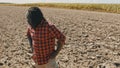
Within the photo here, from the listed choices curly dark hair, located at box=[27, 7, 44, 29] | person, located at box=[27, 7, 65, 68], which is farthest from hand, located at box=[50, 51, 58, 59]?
curly dark hair, located at box=[27, 7, 44, 29]

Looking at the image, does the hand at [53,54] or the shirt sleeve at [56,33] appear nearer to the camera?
the shirt sleeve at [56,33]

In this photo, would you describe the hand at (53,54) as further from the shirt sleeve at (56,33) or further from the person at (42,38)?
the shirt sleeve at (56,33)

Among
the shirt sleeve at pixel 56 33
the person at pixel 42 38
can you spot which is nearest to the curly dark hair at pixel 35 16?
the person at pixel 42 38

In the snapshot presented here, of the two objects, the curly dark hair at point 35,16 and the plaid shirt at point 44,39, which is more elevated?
the curly dark hair at point 35,16

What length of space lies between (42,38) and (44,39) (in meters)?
0.04

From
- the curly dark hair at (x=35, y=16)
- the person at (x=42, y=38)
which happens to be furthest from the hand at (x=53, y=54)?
the curly dark hair at (x=35, y=16)

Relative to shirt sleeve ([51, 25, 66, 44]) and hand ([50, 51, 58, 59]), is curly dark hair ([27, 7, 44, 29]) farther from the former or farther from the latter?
hand ([50, 51, 58, 59])

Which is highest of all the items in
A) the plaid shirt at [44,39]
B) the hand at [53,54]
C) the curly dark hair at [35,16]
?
the curly dark hair at [35,16]

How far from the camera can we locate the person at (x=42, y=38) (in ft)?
20.6

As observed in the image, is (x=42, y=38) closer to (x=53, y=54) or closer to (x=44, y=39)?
(x=44, y=39)

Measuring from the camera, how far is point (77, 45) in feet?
48.4

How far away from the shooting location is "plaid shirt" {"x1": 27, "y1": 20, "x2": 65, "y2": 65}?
6.30 metres

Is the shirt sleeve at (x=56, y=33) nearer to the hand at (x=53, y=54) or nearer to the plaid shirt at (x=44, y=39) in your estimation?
the plaid shirt at (x=44, y=39)

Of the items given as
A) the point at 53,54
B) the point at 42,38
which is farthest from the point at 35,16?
the point at 53,54
